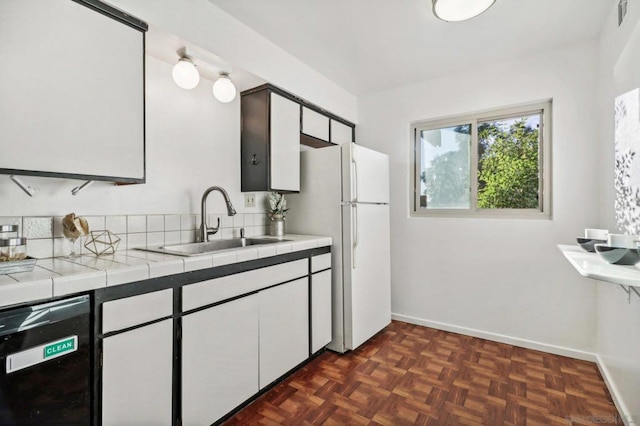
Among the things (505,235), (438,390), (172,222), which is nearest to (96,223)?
(172,222)

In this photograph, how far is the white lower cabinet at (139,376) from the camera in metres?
1.20

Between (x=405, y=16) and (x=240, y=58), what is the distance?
44.4 inches

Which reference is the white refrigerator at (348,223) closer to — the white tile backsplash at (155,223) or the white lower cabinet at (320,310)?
the white lower cabinet at (320,310)

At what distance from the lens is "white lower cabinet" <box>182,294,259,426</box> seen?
1.47 m

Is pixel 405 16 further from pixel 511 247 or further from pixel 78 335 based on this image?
pixel 78 335

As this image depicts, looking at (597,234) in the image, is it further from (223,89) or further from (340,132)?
(223,89)

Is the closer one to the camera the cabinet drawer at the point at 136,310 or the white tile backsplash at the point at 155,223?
the cabinet drawer at the point at 136,310

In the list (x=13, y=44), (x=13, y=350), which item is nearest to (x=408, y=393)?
(x=13, y=350)

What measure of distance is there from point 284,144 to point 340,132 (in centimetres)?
96

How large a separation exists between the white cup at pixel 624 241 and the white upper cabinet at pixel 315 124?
2.17 meters

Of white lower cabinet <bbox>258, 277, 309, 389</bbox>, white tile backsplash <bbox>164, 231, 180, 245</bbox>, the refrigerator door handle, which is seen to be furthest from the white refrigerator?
white tile backsplash <bbox>164, 231, 180, 245</bbox>

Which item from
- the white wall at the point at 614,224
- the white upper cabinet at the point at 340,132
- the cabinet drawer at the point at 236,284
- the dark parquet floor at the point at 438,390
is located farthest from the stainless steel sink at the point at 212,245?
the white wall at the point at 614,224

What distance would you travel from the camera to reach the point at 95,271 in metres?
1.16

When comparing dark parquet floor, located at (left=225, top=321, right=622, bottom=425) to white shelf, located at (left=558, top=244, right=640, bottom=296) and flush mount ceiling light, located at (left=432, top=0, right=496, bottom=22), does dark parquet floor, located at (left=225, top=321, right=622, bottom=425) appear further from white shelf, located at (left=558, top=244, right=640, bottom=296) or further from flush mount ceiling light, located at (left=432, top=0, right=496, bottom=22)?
flush mount ceiling light, located at (left=432, top=0, right=496, bottom=22)
